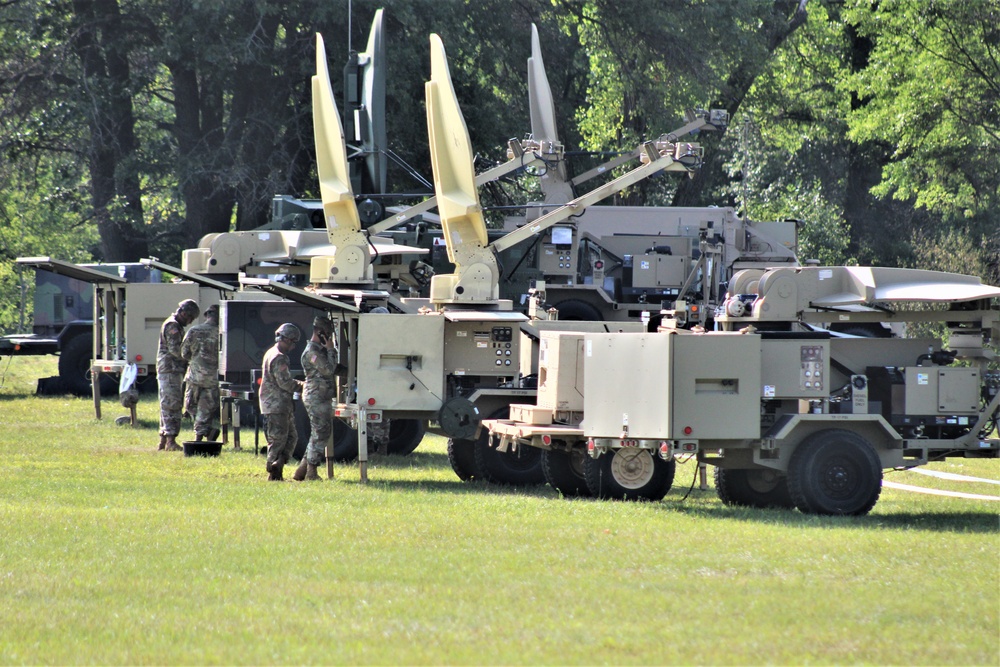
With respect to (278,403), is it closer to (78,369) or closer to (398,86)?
(78,369)

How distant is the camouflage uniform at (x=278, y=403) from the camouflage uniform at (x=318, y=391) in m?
0.19

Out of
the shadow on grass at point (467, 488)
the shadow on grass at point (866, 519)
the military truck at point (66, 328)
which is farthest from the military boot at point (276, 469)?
the military truck at point (66, 328)

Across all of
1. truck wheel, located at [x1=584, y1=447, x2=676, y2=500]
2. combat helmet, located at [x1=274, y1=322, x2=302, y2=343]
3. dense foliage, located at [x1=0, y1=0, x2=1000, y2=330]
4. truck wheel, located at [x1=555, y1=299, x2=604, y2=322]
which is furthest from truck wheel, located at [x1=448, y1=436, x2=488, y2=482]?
dense foliage, located at [x1=0, y1=0, x2=1000, y2=330]

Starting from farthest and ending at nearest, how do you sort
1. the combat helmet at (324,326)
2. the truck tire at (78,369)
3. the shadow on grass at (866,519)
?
the truck tire at (78,369), the combat helmet at (324,326), the shadow on grass at (866,519)

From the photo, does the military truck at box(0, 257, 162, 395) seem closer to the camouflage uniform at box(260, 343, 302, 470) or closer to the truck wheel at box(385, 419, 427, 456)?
the truck wheel at box(385, 419, 427, 456)

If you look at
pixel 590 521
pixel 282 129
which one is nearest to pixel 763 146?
pixel 282 129

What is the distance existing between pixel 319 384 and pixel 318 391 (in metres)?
0.07

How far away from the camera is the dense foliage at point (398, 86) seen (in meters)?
31.1

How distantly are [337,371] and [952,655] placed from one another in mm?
9520

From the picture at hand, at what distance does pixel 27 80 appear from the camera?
106ft

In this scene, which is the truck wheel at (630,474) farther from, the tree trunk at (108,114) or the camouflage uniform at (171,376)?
the tree trunk at (108,114)

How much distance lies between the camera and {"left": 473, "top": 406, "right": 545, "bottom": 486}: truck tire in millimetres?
16172

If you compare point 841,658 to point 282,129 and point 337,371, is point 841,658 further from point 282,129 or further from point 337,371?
point 282,129

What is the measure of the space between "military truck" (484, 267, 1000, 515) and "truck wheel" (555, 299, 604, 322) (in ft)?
35.7
